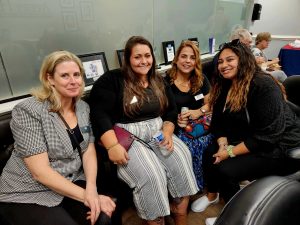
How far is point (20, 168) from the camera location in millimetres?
1282

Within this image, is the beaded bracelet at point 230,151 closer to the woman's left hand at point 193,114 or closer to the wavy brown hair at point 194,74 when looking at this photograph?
the woman's left hand at point 193,114

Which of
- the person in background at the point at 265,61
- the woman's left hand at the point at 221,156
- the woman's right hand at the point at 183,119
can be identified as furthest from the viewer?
the person in background at the point at 265,61

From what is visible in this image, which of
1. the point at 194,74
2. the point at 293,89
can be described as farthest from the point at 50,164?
the point at 293,89

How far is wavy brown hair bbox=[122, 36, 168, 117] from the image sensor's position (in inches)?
66.0

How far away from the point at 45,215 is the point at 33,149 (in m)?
0.34

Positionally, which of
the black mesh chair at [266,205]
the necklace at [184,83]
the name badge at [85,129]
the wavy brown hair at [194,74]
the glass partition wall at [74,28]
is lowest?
the name badge at [85,129]

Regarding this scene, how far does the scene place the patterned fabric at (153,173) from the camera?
142 centimetres

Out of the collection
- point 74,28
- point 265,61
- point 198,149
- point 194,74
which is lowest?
point 198,149

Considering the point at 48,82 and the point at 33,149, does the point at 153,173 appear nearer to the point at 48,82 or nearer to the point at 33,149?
the point at 33,149

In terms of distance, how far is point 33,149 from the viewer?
1.20 meters

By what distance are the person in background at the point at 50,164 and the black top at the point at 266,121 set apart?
3.36 feet

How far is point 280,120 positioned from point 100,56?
158cm

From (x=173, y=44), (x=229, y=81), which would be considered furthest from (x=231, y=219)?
(x=173, y=44)

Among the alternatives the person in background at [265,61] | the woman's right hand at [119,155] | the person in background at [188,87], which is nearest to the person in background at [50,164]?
the woman's right hand at [119,155]
